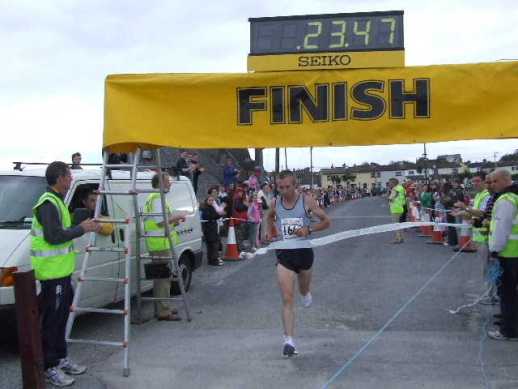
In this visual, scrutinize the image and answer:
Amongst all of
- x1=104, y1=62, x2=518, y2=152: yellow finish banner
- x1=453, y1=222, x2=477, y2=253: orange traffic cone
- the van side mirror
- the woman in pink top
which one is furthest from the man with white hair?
the woman in pink top

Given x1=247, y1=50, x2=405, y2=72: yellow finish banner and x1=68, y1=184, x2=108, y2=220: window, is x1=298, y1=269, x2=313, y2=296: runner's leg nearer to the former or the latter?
x1=247, y1=50, x2=405, y2=72: yellow finish banner

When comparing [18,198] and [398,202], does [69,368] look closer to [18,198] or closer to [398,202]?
[18,198]

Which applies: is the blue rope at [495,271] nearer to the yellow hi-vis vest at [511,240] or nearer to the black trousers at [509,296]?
the black trousers at [509,296]

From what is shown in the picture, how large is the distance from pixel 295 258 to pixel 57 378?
104 inches

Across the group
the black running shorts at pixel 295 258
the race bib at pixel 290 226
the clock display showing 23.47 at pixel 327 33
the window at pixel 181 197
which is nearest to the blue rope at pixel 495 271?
the black running shorts at pixel 295 258

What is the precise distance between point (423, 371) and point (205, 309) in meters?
3.91

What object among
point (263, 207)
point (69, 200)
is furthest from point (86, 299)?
point (263, 207)

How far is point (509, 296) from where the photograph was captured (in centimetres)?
673

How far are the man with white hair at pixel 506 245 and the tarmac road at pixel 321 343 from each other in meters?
0.24

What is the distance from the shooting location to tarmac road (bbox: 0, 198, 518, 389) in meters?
5.64

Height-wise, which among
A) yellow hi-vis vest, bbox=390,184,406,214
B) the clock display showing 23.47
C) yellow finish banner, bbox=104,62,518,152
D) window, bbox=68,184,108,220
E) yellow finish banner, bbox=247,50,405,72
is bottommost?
yellow hi-vis vest, bbox=390,184,406,214

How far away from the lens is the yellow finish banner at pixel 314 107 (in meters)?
6.10

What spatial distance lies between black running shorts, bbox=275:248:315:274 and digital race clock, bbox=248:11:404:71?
6.45 ft

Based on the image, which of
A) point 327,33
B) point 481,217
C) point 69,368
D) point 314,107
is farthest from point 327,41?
point 69,368
